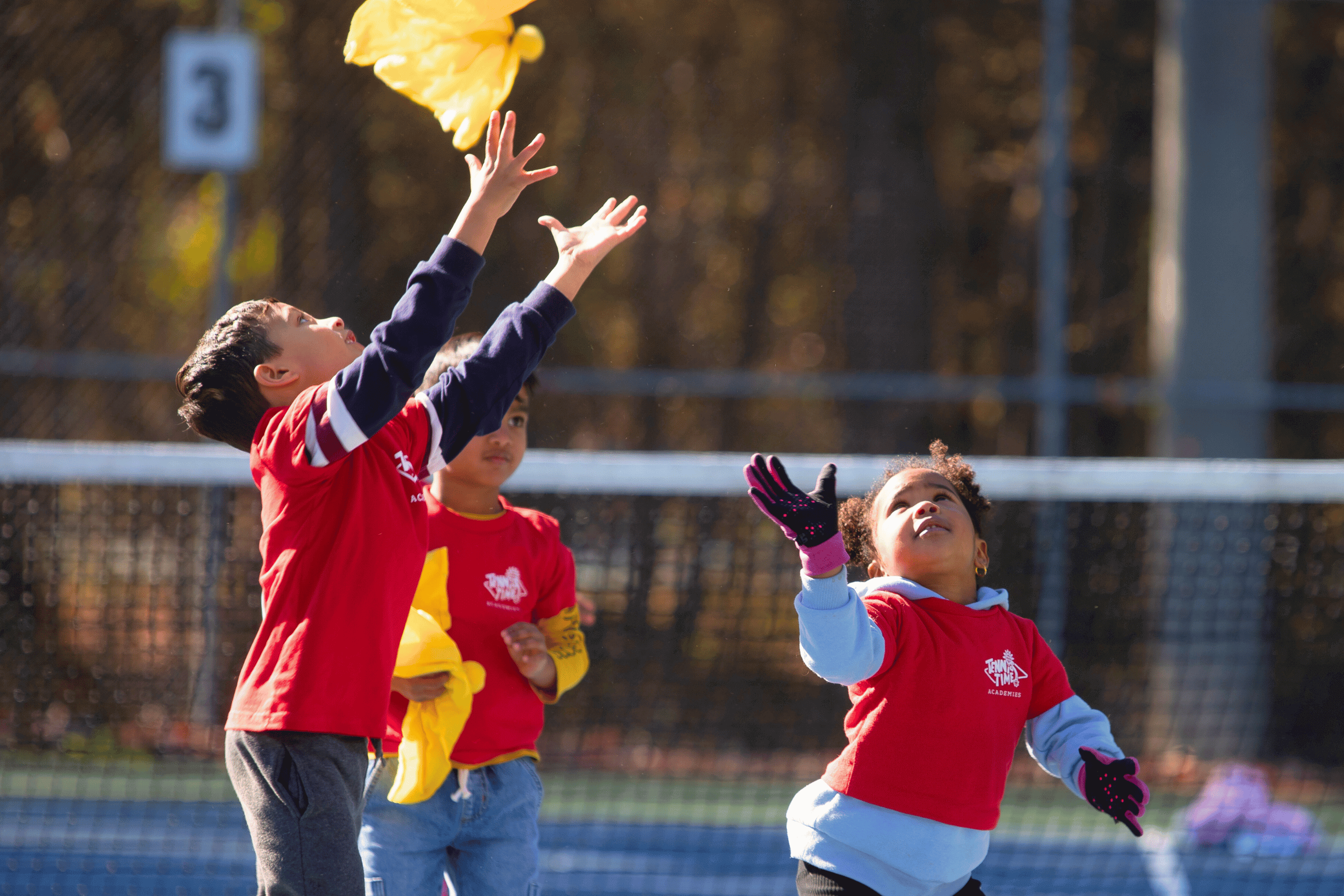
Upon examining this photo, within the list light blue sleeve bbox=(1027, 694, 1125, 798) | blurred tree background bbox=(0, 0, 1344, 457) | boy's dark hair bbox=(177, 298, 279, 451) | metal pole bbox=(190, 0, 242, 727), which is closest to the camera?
boy's dark hair bbox=(177, 298, 279, 451)

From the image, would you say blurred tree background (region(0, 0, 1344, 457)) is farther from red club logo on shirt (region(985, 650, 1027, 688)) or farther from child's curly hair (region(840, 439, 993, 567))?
red club logo on shirt (region(985, 650, 1027, 688))

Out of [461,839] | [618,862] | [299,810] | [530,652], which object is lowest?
[618,862]

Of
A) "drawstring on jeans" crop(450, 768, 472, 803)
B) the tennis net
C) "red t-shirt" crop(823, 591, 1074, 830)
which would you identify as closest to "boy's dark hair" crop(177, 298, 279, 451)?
"drawstring on jeans" crop(450, 768, 472, 803)

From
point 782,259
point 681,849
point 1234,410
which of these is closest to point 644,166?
point 782,259

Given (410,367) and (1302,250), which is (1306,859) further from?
(1302,250)

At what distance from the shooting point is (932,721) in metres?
2.31

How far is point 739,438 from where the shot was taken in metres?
8.50

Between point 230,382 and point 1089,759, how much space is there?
158 cm

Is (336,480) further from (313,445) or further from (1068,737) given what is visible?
(1068,737)

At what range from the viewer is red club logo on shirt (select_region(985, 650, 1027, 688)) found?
237cm

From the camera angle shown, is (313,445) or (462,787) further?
(462,787)

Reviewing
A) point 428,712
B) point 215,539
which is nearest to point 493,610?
point 428,712

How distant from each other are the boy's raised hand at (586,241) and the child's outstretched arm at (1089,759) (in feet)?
3.75

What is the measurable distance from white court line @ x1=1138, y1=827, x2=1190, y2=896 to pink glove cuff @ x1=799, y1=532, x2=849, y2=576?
3.18 meters
